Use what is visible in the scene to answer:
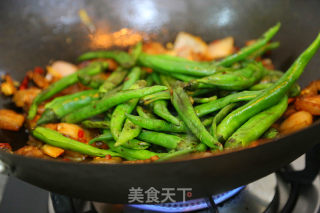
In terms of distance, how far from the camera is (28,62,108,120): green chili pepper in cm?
232

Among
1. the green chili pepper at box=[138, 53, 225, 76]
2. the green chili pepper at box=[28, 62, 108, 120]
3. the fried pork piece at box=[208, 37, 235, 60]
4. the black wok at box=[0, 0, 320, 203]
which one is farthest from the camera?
the fried pork piece at box=[208, 37, 235, 60]

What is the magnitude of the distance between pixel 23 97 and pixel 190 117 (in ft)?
4.66

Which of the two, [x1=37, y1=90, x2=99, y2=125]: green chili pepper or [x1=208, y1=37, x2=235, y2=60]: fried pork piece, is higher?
[x1=208, y1=37, x2=235, y2=60]: fried pork piece

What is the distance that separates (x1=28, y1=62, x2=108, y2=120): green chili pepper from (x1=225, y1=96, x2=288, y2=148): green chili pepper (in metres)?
1.36

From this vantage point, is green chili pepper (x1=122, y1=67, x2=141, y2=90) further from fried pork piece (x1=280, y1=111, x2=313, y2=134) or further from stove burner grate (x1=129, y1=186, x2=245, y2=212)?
fried pork piece (x1=280, y1=111, x2=313, y2=134)

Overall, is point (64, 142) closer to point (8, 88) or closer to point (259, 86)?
point (8, 88)

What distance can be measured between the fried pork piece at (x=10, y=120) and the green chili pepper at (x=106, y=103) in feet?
1.17

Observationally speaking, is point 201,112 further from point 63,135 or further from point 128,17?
point 128,17

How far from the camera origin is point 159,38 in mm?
2961

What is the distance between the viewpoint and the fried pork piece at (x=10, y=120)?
2.18 m

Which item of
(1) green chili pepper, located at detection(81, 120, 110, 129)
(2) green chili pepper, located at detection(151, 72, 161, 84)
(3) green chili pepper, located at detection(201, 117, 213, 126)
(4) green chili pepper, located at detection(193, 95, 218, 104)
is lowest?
(3) green chili pepper, located at detection(201, 117, 213, 126)

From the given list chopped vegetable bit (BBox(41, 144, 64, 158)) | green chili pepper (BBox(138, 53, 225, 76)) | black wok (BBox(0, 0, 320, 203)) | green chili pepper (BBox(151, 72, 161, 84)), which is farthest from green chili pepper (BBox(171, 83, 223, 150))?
chopped vegetable bit (BBox(41, 144, 64, 158))

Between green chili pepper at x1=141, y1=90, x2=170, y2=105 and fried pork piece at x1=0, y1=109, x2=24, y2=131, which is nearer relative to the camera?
green chili pepper at x1=141, y1=90, x2=170, y2=105

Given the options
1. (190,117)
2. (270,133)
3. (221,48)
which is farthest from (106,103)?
(221,48)
